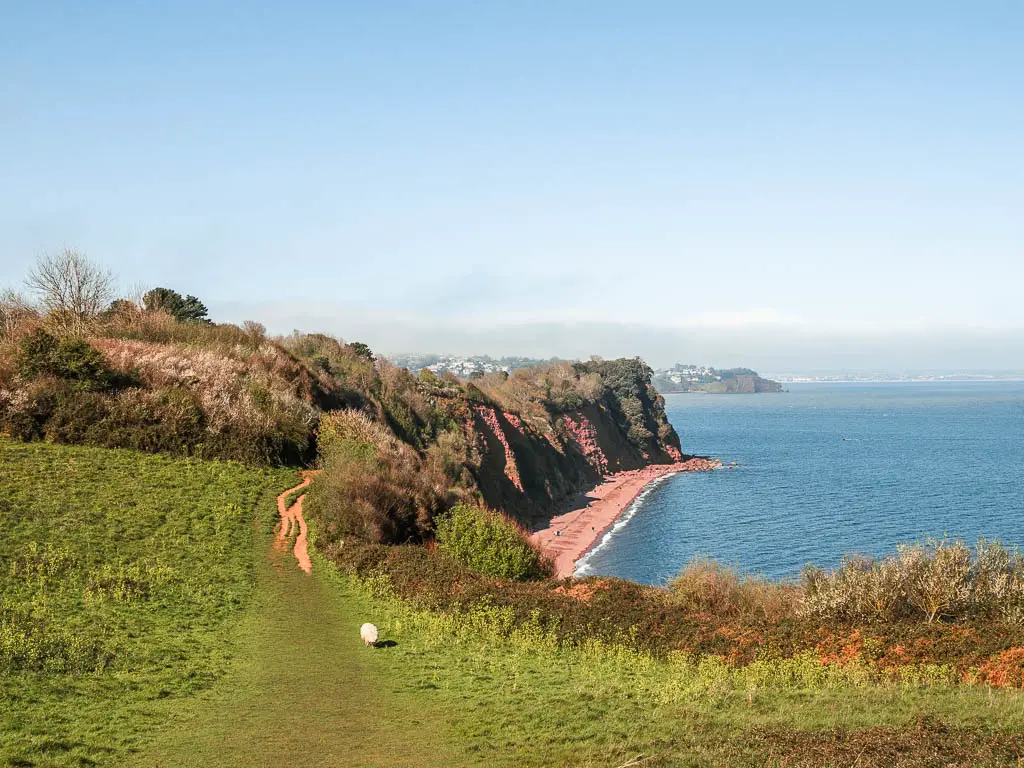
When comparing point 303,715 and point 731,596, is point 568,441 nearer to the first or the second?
point 731,596

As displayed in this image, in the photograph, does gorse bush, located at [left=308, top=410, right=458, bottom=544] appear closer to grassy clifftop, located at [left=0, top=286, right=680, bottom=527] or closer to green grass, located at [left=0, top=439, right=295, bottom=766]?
grassy clifftop, located at [left=0, top=286, right=680, bottom=527]

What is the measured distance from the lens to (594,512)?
246 feet

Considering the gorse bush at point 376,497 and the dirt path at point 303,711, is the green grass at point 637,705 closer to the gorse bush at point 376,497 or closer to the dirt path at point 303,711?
the dirt path at point 303,711

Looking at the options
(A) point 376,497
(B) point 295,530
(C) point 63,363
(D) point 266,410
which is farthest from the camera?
(D) point 266,410

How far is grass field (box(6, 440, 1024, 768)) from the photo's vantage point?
1193 centimetres

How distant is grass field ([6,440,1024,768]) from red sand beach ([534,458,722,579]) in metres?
20.0

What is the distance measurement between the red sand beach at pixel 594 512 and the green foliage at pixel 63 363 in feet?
72.0

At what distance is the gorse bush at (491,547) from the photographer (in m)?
25.9

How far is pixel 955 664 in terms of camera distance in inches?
620

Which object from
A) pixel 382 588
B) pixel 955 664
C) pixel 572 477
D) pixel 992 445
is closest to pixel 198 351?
pixel 382 588

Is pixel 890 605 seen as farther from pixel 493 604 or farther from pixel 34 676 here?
pixel 34 676

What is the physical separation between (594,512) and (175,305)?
3895 centimetres

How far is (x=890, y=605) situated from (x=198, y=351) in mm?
34849

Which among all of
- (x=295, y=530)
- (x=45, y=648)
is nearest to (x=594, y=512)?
(x=295, y=530)
